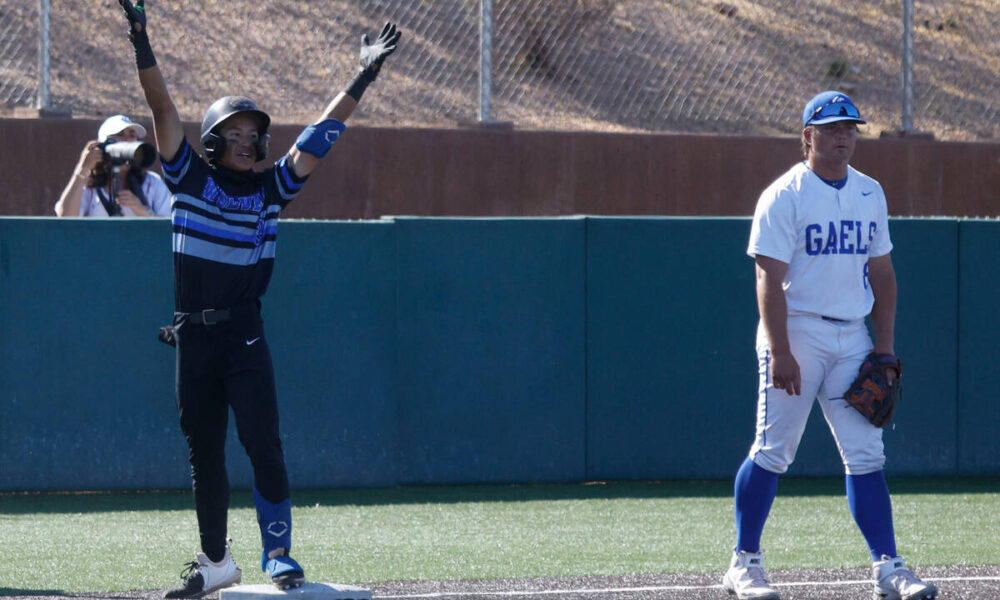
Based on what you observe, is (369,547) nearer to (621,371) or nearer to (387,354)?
(387,354)

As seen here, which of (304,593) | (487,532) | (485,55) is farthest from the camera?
(485,55)

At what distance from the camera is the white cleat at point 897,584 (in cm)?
481

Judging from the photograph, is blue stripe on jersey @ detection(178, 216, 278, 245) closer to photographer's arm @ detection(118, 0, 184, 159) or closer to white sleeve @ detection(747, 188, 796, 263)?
photographer's arm @ detection(118, 0, 184, 159)

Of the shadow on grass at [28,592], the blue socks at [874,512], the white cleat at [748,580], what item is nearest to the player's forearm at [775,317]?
the blue socks at [874,512]

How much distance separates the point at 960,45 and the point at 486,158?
6486mm

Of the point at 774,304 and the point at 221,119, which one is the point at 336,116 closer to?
the point at 221,119

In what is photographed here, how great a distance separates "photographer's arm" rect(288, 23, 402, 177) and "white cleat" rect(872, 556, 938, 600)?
105 inches

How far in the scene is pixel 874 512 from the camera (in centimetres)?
505

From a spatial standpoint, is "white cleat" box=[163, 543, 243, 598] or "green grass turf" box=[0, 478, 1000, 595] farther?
"green grass turf" box=[0, 478, 1000, 595]

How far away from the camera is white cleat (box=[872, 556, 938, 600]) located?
481cm

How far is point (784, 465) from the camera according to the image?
17.0ft

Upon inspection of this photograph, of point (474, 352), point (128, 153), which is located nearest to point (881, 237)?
point (474, 352)

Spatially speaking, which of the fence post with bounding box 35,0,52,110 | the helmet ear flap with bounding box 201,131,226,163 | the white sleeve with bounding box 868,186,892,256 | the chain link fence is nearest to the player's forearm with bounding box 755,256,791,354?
the white sleeve with bounding box 868,186,892,256

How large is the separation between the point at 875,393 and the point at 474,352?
356 cm
